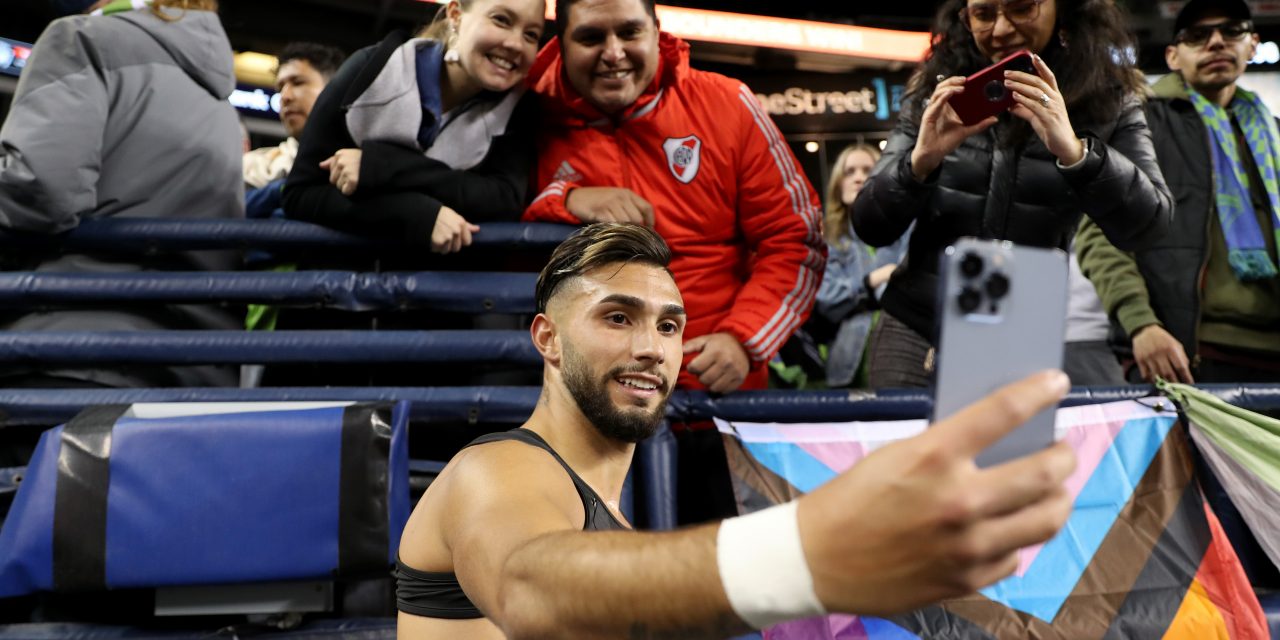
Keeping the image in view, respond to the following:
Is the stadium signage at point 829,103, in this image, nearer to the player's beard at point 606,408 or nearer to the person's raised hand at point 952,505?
the player's beard at point 606,408

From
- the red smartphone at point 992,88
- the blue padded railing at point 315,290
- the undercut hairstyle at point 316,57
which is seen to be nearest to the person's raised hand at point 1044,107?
the red smartphone at point 992,88

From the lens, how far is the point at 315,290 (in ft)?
9.15

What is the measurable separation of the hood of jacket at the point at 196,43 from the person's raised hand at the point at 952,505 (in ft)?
9.56

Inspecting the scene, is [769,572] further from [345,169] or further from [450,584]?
[345,169]

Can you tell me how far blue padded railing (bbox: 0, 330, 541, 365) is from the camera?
2.68m

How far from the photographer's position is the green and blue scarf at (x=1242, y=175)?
325 centimetres

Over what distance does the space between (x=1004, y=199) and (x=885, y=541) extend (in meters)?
2.11

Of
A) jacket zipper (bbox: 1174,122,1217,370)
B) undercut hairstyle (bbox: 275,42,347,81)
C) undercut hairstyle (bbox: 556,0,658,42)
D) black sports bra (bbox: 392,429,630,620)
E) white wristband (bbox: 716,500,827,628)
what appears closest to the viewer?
white wristband (bbox: 716,500,827,628)

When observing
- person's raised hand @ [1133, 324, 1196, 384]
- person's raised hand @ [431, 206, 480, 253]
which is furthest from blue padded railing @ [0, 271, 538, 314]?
person's raised hand @ [1133, 324, 1196, 384]

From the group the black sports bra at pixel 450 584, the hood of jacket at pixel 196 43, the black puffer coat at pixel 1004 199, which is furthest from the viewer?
the hood of jacket at pixel 196 43

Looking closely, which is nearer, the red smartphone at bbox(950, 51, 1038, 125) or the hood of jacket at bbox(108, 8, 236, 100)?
the red smartphone at bbox(950, 51, 1038, 125)

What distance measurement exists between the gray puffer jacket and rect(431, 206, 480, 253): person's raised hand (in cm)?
77

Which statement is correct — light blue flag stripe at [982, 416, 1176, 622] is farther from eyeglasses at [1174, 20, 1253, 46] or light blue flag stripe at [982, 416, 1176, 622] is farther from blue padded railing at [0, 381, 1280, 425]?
eyeglasses at [1174, 20, 1253, 46]

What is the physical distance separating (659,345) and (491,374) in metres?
0.86
